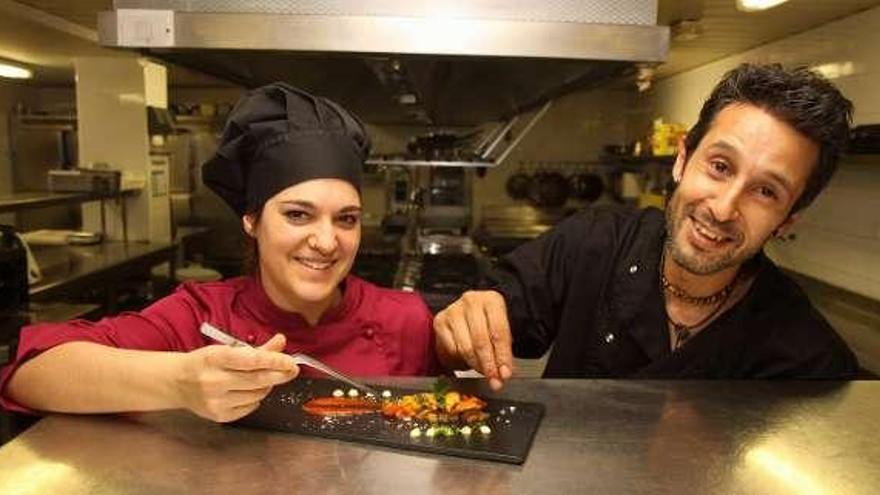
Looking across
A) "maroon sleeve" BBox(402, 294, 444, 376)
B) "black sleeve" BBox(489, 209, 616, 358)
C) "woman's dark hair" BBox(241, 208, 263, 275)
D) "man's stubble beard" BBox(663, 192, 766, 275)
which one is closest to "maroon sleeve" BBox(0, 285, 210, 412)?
"woman's dark hair" BBox(241, 208, 263, 275)

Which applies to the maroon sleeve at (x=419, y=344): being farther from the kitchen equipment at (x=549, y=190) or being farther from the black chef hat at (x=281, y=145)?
the kitchen equipment at (x=549, y=190)

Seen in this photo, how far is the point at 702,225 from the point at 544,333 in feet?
1.33

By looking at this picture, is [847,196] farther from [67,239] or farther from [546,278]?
[67,239]

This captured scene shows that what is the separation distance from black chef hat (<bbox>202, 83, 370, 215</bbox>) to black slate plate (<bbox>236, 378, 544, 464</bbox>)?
343mm

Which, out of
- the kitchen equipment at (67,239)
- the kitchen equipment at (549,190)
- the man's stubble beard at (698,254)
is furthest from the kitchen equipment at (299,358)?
the kitchen equipment at (549,190)

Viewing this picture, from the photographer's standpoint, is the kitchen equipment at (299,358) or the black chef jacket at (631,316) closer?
the kitchen equipment at (299,358)

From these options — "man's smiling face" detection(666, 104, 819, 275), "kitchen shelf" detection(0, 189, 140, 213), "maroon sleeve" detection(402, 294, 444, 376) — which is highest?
"man's smiling face" detection(666, 104, 819, 275)

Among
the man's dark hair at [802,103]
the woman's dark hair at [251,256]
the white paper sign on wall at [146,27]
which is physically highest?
the white paper sign on wall at [146,27]

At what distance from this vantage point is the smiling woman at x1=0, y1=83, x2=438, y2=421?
805 millimetres

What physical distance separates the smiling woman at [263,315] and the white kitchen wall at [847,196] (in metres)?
2.04

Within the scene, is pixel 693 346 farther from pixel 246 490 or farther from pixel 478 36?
pixel 246 490

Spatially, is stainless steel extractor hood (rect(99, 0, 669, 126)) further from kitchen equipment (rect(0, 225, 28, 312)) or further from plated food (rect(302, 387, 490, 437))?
kitchen equipment (rect(0, 225, 28, 312))

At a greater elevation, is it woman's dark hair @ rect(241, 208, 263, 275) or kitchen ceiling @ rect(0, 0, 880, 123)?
kitchen ceiling @ rect(0, 0, 880, 123)

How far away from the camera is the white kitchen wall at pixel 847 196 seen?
8.22ft
